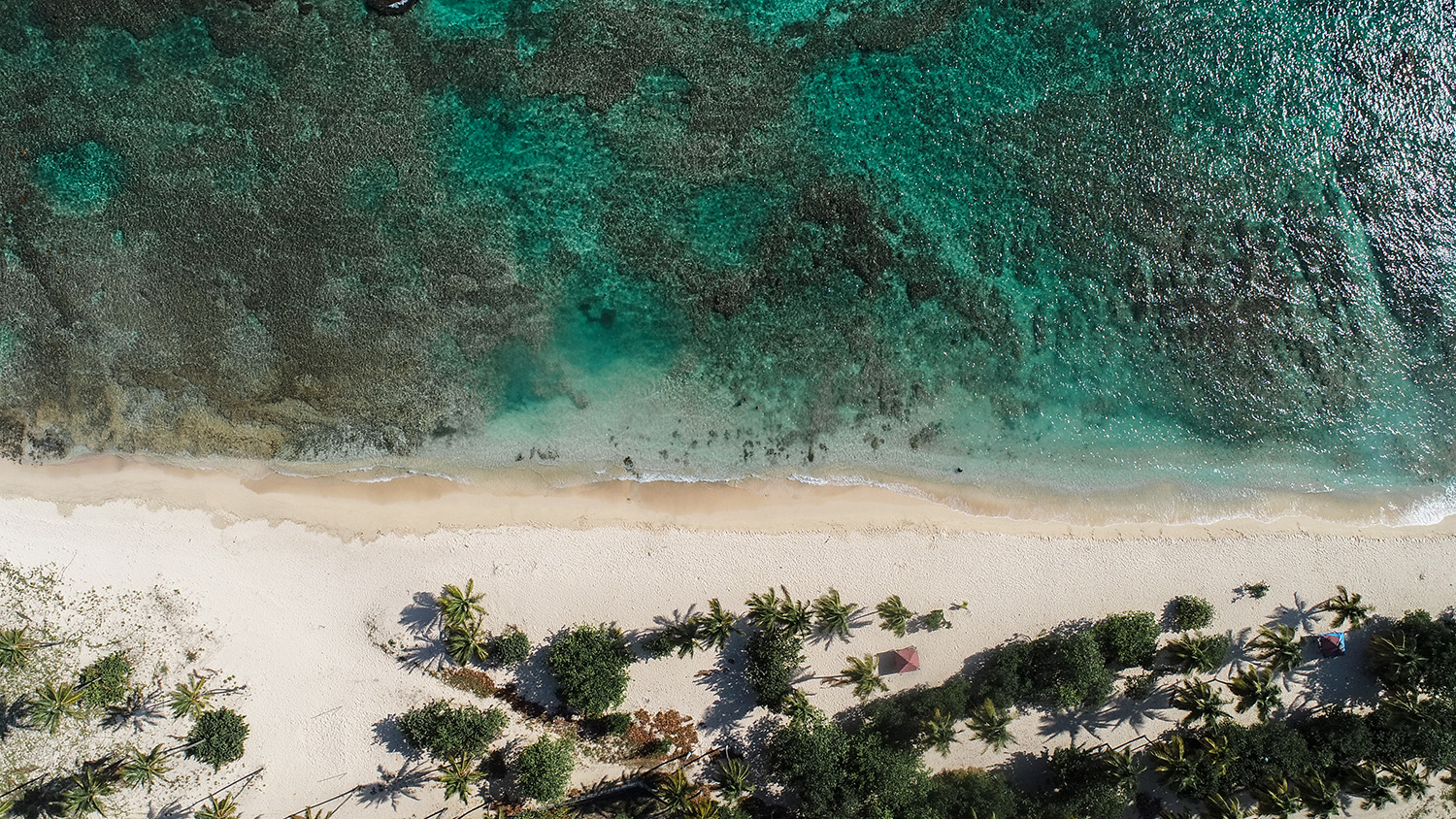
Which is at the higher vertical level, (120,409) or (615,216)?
(615,216)

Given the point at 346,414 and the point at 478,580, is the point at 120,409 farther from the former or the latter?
the point at 478,580

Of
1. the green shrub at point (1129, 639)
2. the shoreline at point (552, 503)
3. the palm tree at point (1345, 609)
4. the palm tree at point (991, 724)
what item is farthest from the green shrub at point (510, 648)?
the palm tree at point (1345, 609)

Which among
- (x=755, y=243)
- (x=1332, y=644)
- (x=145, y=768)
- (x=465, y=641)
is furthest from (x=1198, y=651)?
(x=145, y=768)

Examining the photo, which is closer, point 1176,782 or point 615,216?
point 1176,782

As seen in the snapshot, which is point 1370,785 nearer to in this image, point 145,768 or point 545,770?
point 545,770

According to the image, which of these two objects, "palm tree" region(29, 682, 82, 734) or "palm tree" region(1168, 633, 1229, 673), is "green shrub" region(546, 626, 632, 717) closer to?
"palm tree" region(29, 682, 82, 734)

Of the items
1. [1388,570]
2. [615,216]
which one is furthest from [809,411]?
[1388,570]

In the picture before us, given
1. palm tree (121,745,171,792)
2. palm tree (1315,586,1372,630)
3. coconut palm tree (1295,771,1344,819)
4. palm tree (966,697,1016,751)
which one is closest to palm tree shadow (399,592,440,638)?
palm tree (121,745,171,792)

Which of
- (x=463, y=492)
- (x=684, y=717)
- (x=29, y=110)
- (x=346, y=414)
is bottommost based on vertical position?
(x=684, y=717)
